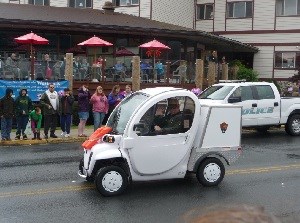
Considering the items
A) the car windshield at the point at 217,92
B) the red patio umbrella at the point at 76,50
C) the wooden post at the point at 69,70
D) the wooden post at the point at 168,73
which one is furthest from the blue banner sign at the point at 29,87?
the red patio umbrella at the point at 76,50

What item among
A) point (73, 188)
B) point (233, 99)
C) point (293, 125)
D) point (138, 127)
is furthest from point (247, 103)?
point (73, 188)

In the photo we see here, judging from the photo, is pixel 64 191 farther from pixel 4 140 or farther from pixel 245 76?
pixel 245 76

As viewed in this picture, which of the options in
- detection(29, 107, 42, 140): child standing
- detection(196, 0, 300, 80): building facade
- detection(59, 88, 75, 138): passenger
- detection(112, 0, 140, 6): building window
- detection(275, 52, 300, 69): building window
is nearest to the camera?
detection(29, 107, 42, 140): child standing

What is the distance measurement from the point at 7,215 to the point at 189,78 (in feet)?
63.1

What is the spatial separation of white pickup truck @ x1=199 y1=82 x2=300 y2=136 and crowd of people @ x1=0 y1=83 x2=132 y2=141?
3595 mm

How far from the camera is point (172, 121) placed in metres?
10.3

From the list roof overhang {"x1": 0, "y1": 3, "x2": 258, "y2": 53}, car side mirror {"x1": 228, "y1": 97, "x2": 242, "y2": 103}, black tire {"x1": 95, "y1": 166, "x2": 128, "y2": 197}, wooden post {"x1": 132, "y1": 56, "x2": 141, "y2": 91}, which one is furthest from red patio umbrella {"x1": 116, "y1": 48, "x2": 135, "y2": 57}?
black tire {"x1": 95, "y1": 166, "x2": 128, "y2": 197}

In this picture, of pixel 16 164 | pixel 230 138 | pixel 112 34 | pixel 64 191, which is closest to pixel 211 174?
pixel 230 138

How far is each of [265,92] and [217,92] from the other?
6.04ft

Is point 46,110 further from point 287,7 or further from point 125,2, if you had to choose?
point 287,7

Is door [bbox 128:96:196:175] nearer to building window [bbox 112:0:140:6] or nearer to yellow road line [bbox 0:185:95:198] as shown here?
yellow road line [bbox 0:185:95:198]

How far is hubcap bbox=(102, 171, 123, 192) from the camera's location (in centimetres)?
977

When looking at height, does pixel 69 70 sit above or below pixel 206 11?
below

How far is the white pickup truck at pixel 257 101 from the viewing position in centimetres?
1881
